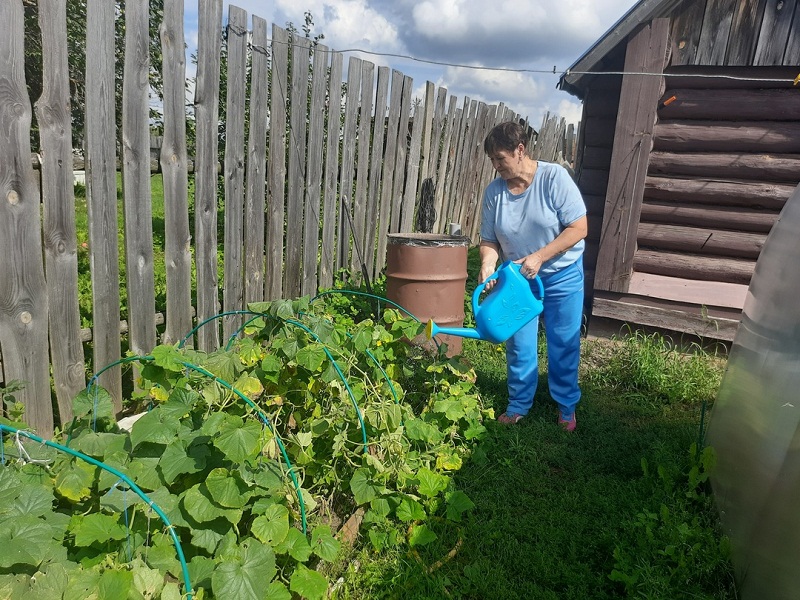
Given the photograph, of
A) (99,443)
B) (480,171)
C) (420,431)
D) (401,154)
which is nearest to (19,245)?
(99,443)

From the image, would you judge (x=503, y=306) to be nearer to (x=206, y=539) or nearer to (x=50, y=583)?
(x=206, y=539)

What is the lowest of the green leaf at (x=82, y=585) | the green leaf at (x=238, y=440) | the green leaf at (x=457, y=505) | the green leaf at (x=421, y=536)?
the green leaf at (x=421, y=536)

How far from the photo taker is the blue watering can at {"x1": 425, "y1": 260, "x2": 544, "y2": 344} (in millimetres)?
3041

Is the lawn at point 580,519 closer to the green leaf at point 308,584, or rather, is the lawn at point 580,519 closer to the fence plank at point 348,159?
the green leaf at point 308,584

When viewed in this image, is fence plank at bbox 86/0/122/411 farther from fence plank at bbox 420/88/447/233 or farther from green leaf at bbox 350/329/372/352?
fence plank at bbox 420/88/447/233

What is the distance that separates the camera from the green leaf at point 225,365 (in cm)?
237

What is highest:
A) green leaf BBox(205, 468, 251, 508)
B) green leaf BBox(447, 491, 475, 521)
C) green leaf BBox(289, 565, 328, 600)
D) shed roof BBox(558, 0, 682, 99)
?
shed roof BBox(558, 0, 682, 99)

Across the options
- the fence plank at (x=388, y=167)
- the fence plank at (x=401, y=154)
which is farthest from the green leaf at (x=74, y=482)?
the fence plank at (x=401, y=154)

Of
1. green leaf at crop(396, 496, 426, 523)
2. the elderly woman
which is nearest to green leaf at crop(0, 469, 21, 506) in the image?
green leaf at crop(396, 496, 426, 523)

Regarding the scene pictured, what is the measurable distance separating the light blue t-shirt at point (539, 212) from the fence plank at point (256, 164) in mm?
1380

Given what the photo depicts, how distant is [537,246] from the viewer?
3.24 m

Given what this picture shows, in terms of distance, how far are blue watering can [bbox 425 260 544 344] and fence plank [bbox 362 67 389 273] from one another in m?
2.02

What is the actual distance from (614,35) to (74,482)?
4.57m

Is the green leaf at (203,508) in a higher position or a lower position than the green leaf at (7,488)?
lower
